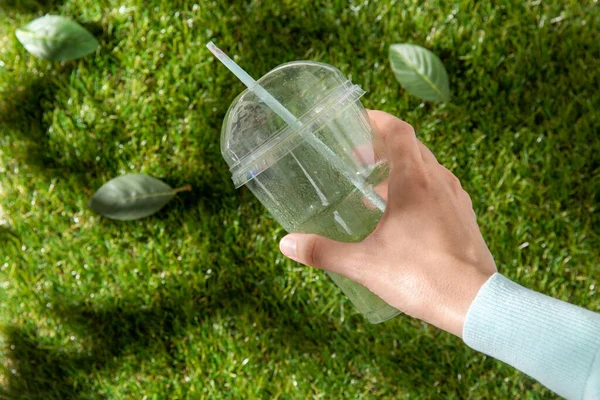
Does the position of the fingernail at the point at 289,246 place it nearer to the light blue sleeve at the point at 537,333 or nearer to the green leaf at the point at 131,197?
the light blue sleeve at the point at 537,333

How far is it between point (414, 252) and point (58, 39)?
1.27 m

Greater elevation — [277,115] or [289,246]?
[277,115]

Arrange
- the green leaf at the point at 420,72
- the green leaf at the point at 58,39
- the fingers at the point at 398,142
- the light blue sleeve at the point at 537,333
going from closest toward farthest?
the light blue sleeve at the point at 537,333 → the fingers at the point at 398,142 → the green leaf at the point at 420,72 → the green leaf at the point at 58,39

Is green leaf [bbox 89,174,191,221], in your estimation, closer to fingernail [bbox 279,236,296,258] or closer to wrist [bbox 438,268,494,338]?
fingernail [bbox 279,236,296,258]

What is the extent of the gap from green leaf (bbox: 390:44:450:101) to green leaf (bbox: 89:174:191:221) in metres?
0.75

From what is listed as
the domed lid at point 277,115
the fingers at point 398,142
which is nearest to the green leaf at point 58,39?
the domed lid at point 277,115

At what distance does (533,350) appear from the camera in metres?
1.15

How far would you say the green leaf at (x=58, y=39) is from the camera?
1.86 m

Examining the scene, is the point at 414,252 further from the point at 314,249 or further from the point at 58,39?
the point at 58,39

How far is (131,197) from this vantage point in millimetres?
1809

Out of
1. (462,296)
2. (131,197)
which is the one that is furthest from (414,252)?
(131,197)

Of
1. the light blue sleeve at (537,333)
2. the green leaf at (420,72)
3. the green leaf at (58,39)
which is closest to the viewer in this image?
the light blue sleeve at (537,333)

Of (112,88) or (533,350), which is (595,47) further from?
(112,88)

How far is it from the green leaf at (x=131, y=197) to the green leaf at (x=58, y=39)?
0.40 meters
